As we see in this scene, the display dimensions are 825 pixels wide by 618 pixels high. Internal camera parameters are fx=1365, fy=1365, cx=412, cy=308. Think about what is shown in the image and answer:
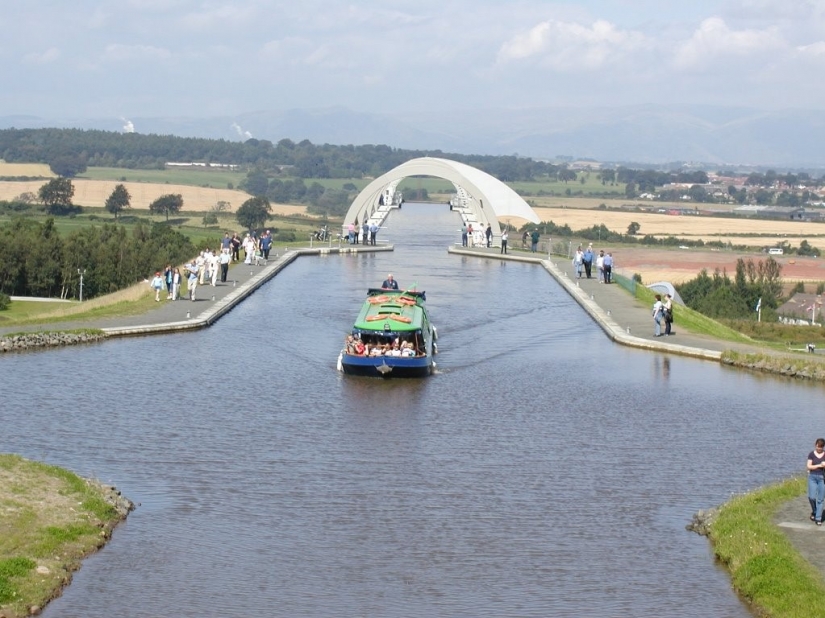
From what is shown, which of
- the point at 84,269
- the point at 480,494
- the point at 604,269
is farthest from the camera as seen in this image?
the point at 84,269

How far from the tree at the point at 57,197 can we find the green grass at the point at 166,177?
35.9 m

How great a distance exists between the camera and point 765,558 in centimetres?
1838

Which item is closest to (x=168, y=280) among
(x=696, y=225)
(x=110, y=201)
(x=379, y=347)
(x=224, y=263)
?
(x=224, y=263)

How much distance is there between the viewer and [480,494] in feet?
74.4

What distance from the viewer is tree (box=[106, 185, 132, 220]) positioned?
12319 centimetres

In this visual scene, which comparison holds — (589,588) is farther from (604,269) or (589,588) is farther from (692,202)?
(692,202)

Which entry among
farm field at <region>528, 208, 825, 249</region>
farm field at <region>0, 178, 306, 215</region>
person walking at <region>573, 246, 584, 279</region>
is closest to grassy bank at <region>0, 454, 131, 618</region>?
person walking at <region>573, 246, 584, 279</region>

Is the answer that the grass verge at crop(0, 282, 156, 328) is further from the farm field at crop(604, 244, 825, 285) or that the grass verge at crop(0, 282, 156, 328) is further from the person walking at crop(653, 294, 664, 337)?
the farm field at crop(604, 244, 825, 285)

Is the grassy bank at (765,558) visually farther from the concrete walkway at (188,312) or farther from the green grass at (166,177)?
the green grass at (166,177)

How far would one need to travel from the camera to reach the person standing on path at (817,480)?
19.6m

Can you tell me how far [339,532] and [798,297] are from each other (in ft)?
200

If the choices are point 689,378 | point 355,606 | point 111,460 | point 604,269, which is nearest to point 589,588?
point 355,606

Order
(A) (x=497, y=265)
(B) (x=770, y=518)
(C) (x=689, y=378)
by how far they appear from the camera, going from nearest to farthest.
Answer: (B) (x=770, y=518) → (C) (x=689, y=378) → (A) (x=497, y=265)

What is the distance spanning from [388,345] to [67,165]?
14916 centimetres
